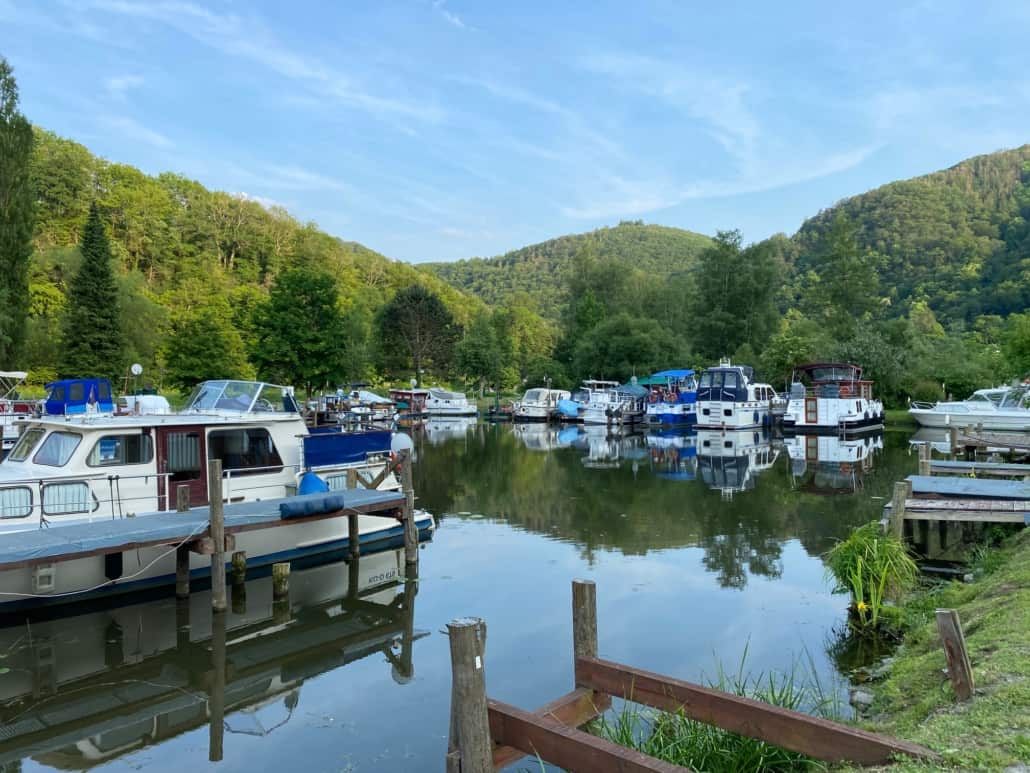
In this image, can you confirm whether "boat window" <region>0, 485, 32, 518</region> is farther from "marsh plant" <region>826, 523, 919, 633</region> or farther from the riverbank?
"marsh plant" <region>826, 523, 919, 633</region>

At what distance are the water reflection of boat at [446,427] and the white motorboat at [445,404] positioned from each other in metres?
0.45

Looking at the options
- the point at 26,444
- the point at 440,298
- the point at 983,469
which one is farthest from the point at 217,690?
the point at 440,298

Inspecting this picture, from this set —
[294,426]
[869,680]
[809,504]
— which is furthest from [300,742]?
[809,504]

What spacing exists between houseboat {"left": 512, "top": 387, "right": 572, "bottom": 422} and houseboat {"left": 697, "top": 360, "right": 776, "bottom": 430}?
13.5 metres

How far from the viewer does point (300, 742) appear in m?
6.93

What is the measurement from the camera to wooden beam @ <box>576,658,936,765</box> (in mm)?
4094

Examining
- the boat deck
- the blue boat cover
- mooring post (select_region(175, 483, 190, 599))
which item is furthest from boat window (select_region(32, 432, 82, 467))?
the blue boat cover

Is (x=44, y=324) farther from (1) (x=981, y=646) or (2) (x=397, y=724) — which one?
(1) (x=981, y=646)

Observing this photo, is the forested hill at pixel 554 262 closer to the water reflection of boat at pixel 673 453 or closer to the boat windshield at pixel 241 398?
the water reflection of boat at pixel 673 453

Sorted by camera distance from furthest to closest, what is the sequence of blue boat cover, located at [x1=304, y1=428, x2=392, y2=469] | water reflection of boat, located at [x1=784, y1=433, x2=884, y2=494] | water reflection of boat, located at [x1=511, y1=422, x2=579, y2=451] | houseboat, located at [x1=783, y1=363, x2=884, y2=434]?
houseboat, located at [x1=783, y1=363, x2=884, y2=434] < water reflection of boat, located at [x1=511, y1=422, x2=579, y2=451] < water reflection of boat, located at [x1=784, y1=433, x2=884, y2=494] < blue boat cover, located at [x1=304, y1=428, x2=392, y2=469]

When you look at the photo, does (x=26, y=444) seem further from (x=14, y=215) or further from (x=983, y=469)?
(x=14, y=215)

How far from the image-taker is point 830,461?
27344mm

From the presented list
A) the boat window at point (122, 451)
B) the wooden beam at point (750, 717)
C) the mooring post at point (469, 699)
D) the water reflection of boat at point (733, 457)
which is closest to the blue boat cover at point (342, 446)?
the boat window at point (122, 451)

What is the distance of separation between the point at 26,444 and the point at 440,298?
66298 mm
